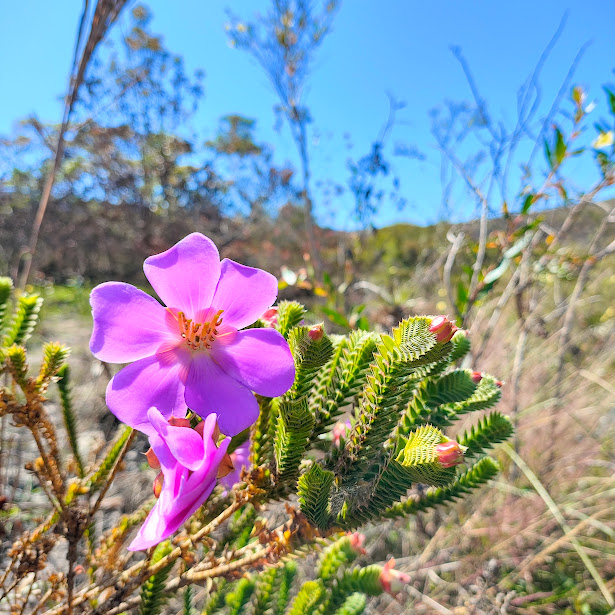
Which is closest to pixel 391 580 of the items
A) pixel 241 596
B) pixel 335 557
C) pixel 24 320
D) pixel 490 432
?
pixel 335 557

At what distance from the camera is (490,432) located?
2.66 feet

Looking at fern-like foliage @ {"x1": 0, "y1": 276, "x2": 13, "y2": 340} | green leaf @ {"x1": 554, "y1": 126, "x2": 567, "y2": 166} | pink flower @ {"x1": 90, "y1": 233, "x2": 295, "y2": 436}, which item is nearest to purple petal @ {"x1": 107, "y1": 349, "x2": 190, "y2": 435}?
pink flower @ {"x1": 90, "y1": 233, "x2": 295, "y2": 436}

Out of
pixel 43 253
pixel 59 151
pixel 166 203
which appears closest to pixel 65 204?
pixel 43 253

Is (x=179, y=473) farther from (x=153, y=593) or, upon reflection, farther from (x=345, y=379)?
(x=153, y=593)

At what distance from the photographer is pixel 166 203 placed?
11.2m

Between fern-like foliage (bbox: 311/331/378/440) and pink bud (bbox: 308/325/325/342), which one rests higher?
pink bud (bbox: 308/325/325/342)

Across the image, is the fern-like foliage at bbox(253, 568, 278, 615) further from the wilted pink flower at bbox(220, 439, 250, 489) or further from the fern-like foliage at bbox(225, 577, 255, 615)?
the wilted pink flower at bbox(220, 439, 250, 489)

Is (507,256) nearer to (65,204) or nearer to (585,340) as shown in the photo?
(585,340)

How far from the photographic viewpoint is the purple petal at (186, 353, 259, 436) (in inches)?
24.6

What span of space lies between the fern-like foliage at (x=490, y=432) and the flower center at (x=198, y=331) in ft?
1.81

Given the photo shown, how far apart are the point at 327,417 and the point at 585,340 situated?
5215mm

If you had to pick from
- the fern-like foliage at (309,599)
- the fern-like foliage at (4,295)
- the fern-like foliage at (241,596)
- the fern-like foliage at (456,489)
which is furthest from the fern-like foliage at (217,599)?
the fern-like foliage at (4,295)

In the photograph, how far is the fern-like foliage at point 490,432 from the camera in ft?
2.64

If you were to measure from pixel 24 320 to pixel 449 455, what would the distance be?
904 mm
